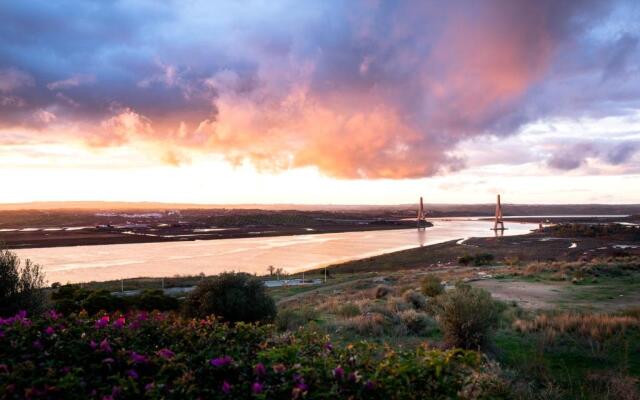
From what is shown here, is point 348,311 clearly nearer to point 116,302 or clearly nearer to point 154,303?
point 154,303

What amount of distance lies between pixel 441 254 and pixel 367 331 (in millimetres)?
44360

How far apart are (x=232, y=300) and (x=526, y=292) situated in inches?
551

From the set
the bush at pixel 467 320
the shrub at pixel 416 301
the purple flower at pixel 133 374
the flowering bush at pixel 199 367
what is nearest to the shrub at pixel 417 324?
the bush at pixel 467 320

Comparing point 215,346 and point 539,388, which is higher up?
point 215,346

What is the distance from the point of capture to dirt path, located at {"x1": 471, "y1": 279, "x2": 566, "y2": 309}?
1755 centimetres

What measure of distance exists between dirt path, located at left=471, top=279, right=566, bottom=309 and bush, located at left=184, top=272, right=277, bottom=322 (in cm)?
953

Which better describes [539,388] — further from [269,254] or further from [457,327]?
[269,254]

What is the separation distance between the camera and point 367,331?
1164cm

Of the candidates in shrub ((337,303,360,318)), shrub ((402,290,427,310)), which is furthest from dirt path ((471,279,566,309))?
shrub ((337,303,360,318))

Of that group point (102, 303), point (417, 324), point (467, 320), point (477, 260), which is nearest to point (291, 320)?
point (417, 324)

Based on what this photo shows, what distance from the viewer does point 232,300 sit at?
12383 millimetres

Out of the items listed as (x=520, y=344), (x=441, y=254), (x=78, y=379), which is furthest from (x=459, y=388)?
(x=441, y=254)

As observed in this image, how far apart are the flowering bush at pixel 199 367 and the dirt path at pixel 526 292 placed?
14.0 meters

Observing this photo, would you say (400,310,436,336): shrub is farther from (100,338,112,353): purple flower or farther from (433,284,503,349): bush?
(100,338,112,353): purple flower
